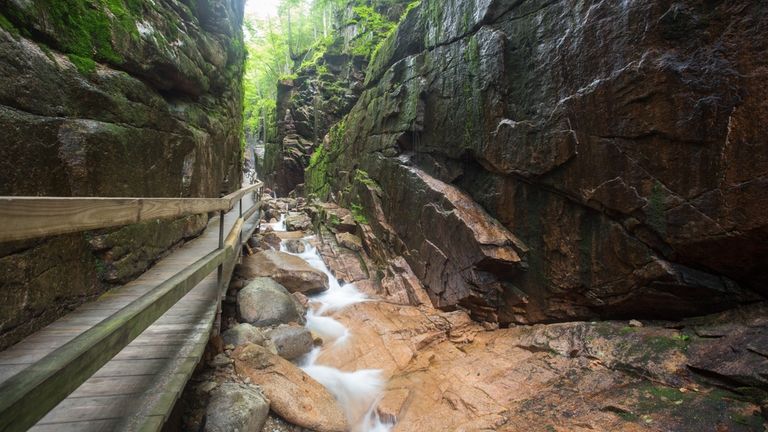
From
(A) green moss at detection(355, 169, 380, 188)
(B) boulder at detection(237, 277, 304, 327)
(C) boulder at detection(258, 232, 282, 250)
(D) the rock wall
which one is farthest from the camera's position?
(D) the rock wall

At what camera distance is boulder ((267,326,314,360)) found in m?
6.08

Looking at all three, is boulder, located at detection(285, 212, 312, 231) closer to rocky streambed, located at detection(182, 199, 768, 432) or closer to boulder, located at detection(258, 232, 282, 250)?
boulder, located at detection(258, 232, 282, 250)

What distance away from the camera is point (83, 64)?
4223 millimetres

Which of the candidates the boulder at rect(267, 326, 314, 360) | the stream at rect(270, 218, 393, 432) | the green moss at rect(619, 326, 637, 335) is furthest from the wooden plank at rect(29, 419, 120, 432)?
the green moss at rect(619, 326, 637, 335)

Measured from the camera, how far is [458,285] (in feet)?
26.1

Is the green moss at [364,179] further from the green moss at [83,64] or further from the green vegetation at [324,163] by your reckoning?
the green moss at [83,64]

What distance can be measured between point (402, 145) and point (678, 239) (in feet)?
24.8

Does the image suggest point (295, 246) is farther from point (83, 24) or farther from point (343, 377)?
point (83, 24)

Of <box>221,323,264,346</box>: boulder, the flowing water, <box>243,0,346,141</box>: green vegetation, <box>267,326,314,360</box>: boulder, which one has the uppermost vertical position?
<box>243,0,346,141</box>: green vegetation

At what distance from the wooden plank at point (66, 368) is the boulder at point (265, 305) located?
13.5 feet

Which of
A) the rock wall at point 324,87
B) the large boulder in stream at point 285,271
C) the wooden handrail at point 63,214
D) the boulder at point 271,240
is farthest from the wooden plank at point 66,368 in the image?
the rock wall at point 324,87

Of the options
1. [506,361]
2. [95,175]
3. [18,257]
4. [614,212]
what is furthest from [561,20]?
[18,257]

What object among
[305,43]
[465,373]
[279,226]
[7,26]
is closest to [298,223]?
[279,226]

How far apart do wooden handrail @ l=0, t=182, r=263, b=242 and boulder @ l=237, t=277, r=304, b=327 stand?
431 centimetres
